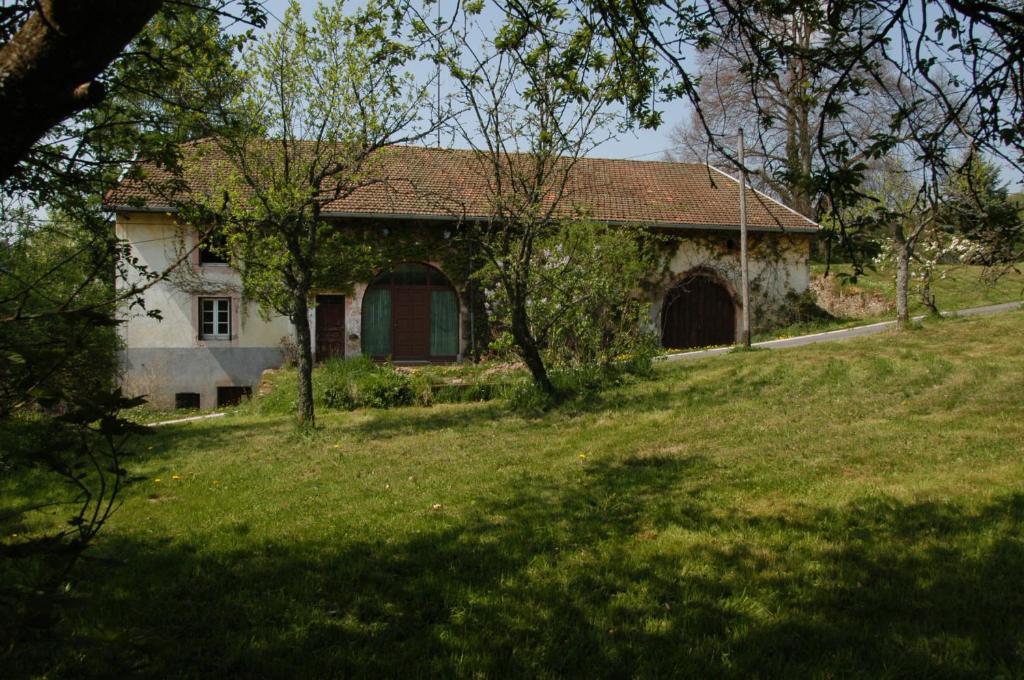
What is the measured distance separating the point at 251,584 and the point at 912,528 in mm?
3997

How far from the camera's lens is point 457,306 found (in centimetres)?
1989

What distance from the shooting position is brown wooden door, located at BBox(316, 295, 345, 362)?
748 inches

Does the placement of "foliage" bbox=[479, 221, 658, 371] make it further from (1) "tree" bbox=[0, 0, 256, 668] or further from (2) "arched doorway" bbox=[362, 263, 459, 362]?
(2) "arched doorway" bbox=[362, 263, 459, 362]

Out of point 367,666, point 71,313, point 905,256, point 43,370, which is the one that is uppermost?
point 905,256

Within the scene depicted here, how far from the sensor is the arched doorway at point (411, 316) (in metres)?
19.6

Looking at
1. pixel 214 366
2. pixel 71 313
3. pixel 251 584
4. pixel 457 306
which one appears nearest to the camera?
pixel 71 313

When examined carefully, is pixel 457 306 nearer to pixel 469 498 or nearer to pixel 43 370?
pixel 469 498

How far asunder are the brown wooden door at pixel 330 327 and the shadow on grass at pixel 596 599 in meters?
14.4

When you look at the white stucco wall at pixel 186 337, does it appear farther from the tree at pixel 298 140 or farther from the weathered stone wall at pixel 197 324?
the tree at pixel 298 140

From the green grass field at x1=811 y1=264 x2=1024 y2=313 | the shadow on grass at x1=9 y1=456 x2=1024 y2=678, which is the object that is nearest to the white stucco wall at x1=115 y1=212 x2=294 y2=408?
the shadow on grass at x1=9 y1=456 x2=1024 y2=678

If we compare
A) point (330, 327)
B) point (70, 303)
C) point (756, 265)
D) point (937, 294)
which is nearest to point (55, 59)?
point (70, 303)

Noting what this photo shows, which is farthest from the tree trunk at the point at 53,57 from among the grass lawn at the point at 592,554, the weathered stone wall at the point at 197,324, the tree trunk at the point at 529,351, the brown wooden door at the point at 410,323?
the brown wooden door at the point at 410,323

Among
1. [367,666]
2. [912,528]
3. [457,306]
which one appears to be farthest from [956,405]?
[457,306]

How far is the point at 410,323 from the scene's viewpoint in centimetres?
1970
